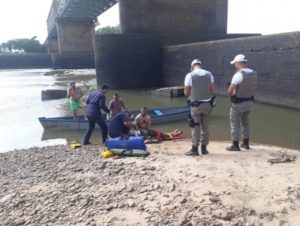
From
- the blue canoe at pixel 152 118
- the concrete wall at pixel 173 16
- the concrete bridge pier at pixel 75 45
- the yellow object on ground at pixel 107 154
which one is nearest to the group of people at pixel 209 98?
the yellow object on ground at pixel 107 154

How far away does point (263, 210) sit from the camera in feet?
13.9

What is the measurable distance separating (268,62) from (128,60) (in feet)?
43.3

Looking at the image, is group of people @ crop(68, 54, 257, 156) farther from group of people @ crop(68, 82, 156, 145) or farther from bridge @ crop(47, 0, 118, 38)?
bridge @ crop(47, 0, 118, 38)

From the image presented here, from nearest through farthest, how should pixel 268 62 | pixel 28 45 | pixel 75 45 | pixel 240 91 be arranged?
pixel 240 91 → pixel 268 62 → pixel 75 45 → pixel 28 45

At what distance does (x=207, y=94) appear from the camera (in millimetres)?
6461

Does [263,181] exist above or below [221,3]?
below

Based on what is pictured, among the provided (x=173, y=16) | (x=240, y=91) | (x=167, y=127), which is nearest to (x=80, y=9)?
(x=173, y=16)

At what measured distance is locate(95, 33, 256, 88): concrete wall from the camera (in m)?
28.5

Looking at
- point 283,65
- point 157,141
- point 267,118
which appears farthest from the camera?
point 283,65

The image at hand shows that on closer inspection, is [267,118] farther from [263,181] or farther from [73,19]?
[73,19]

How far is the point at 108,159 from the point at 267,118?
8.93 metres

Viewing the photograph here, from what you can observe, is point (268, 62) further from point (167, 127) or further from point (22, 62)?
point (22, 62)

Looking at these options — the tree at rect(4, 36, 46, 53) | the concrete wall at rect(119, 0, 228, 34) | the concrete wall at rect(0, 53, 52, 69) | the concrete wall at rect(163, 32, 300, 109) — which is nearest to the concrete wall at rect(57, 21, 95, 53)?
the concrete wall at rect(0, 53, 52, 69)

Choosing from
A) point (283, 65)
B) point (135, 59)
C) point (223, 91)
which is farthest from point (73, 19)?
point (283, 65)
